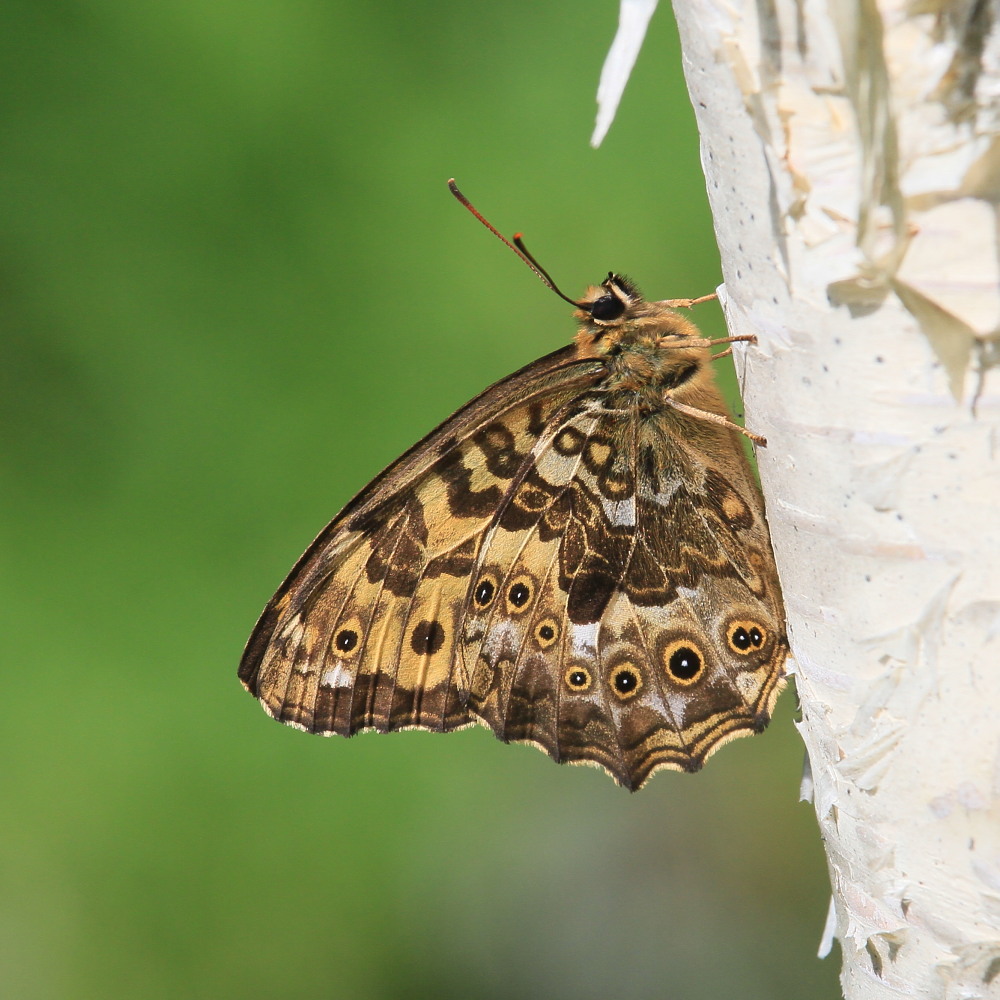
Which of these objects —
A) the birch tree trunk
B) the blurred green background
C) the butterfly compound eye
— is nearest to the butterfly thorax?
the butterfly compound eye

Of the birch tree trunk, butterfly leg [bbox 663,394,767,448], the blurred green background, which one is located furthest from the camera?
the blurred green background

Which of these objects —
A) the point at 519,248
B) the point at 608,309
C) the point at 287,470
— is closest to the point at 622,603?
the point at 608,309

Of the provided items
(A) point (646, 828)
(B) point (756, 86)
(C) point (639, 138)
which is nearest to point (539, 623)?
(B) point (756, 86)

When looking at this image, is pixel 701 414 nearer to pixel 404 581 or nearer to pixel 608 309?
pixel 608 309

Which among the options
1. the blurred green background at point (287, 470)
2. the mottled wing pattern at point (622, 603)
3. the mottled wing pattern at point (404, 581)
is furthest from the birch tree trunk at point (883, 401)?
the blurred green background at point (287, 470)

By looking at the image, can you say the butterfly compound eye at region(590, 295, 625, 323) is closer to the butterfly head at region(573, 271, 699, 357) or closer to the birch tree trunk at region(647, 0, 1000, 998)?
the butterfly head at region(573, 271, 699, 357)

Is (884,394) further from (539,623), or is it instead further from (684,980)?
(684,980)

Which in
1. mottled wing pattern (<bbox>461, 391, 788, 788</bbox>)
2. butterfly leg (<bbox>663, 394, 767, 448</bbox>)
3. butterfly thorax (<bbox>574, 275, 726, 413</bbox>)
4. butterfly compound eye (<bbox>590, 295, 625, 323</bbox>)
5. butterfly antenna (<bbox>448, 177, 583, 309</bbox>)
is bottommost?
mottled wing pattern (<bbox>461, 391, 788, 788</bbox>)
